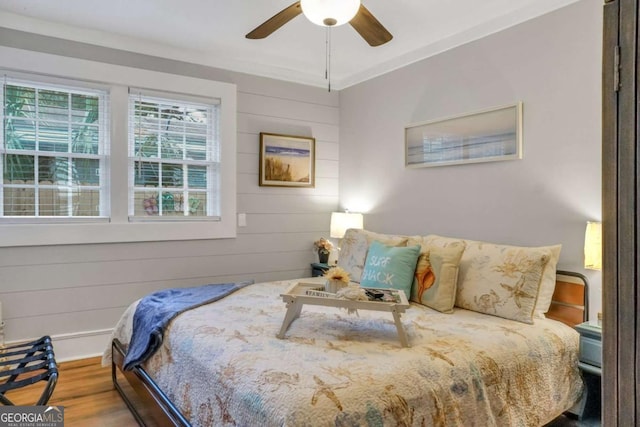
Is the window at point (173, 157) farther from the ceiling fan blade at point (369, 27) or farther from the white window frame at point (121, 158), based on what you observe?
the ceiling fan blade at point (369, 27)

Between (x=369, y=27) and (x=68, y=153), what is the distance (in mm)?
2498

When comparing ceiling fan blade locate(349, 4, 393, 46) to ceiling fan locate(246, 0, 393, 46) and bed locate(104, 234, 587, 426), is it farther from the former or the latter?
bed locate(104, 234, 587, 426)

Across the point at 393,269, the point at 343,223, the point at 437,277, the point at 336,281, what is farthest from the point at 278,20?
the point at 343,223

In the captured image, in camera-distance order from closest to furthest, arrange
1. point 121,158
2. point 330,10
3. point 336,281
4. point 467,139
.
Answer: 1. point 330,10
2. point 336,281
3. point 467,139
4. point 121,158

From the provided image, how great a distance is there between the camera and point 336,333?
2010 mm

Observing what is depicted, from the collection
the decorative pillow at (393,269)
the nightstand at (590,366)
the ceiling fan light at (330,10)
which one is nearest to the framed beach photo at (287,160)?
the decorative pillow at (393,269)

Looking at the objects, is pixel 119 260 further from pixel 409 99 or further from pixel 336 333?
pixel 409 99

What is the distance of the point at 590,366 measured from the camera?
82.0 inches

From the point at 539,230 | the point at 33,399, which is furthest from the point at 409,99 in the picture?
the point at 33,399

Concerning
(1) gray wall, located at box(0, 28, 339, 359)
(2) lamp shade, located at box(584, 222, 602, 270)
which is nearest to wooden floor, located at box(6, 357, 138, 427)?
(1) gray wall, located at box(0, 28, 339, 359)

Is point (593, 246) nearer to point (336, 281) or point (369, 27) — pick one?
point (336, 281)

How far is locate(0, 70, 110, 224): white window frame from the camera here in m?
3.06

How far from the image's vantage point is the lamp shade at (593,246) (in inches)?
87.3

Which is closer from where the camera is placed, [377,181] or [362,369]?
[362,369]
